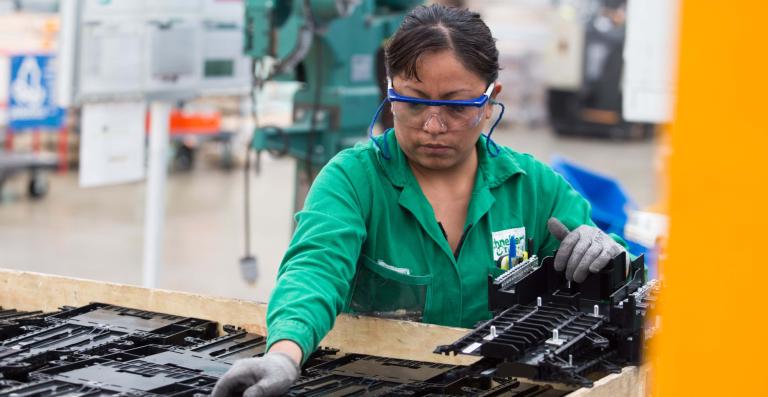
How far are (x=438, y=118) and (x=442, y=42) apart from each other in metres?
0.17

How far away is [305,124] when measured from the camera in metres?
5.86

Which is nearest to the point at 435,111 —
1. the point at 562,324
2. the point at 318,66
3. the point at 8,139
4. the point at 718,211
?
the point at 562,324

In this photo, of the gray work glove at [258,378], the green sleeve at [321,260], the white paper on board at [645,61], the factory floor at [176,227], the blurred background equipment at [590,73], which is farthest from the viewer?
the blurred background equipment at [590,73]

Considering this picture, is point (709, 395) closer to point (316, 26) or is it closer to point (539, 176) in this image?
point (539, 176)

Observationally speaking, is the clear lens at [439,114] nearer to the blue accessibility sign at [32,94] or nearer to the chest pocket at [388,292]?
the chest pocket at [388,292]

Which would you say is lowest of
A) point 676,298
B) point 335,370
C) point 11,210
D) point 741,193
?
point 11,210

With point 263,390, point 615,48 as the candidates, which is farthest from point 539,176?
point 615,48

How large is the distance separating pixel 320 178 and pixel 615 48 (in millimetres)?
12416

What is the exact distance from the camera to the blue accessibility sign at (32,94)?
9.42 metres

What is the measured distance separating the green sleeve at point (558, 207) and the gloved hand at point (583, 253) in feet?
0.51

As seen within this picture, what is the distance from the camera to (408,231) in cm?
288

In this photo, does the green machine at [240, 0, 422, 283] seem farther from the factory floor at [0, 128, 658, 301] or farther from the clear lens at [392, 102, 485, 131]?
the clear lens at [392, 102, 485, 131]

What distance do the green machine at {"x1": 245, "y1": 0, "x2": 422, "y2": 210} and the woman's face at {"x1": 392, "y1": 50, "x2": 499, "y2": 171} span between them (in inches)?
111

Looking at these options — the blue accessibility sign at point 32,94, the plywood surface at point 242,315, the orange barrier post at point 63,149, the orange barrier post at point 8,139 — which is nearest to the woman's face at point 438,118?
the plywood surface at point 242,315
